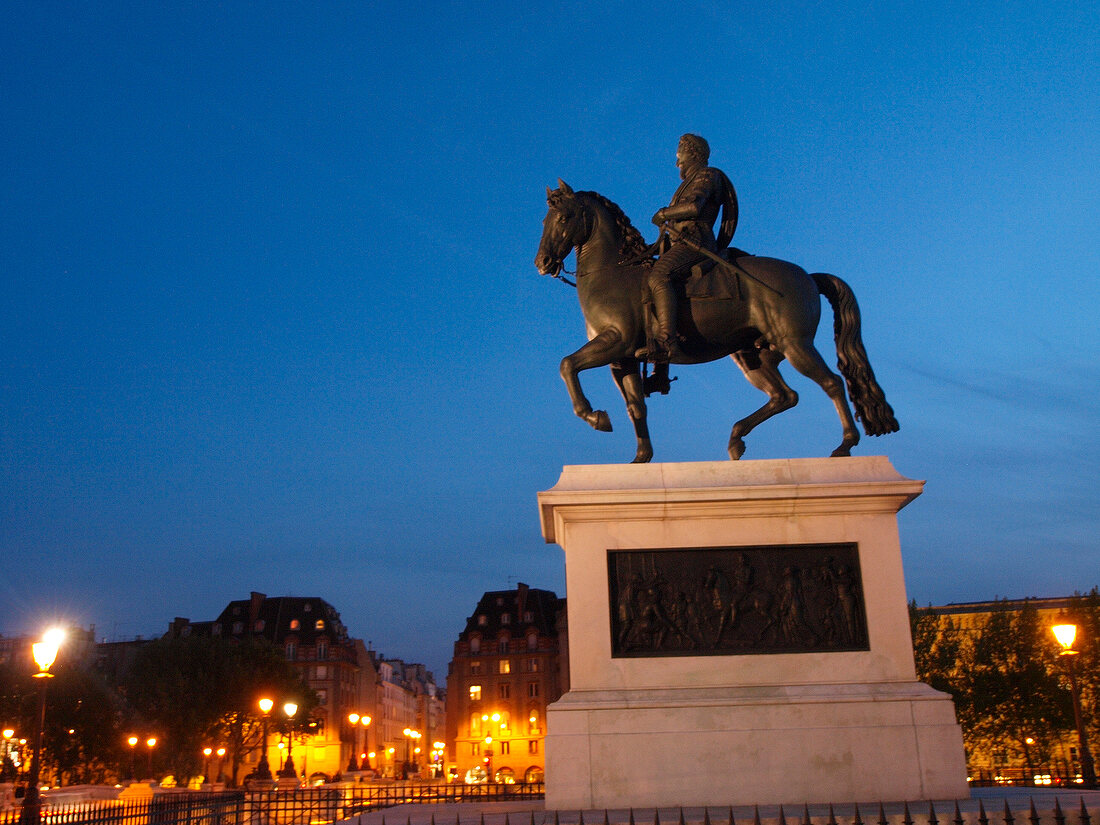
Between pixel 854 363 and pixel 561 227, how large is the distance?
3.82 meters

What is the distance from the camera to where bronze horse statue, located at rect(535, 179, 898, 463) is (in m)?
11.1

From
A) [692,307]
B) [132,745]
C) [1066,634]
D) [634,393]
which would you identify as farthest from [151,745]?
[692,307]

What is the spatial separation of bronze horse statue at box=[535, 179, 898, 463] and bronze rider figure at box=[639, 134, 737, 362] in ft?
0.91

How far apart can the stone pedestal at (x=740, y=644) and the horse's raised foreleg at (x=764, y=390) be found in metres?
1.22

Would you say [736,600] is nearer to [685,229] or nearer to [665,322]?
[665,322]

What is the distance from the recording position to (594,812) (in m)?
8.82

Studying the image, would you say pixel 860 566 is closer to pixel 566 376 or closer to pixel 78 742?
pixel 566 376

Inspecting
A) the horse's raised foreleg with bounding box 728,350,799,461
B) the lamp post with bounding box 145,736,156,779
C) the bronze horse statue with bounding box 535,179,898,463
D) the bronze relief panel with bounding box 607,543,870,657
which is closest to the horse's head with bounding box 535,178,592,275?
the bronze horse statue with bounding box 535,179,898,463

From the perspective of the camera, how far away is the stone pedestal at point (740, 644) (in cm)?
915

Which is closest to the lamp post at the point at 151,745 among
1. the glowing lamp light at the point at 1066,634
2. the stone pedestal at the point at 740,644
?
the glowing lamp light at the point at 1066,634

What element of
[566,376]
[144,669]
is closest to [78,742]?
[144,669]

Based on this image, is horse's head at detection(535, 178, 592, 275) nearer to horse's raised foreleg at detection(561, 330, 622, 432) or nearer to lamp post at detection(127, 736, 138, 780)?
horse's raised foreleg at detection(561, 330, 622, 432)

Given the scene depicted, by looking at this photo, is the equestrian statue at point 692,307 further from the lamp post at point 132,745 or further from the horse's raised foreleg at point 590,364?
the lamp post at point 132,745

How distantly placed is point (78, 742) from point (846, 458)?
201 ft
